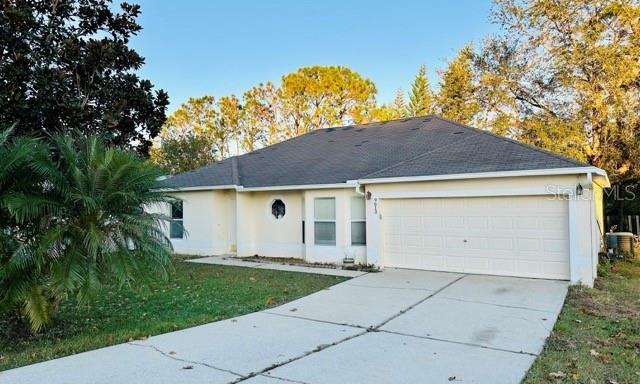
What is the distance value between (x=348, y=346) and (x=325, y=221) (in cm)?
765

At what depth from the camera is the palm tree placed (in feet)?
17.5

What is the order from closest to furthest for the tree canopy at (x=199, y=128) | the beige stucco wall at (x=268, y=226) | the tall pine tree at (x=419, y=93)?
the beige stucco wall at (x=268, y=226) < the tree canopy at (x=199, y=128) < the tall pine tree at (x=419, y=93)

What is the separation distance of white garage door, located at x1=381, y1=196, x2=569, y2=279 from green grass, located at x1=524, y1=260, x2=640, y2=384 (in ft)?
3.86

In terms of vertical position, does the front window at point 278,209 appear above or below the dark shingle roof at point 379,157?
below

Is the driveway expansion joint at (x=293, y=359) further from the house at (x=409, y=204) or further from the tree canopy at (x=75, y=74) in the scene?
the tree canopy at (x=75, y=74)

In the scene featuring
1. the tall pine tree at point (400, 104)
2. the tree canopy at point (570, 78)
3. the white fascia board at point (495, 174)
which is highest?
the tall pine tree at point (400, 104)

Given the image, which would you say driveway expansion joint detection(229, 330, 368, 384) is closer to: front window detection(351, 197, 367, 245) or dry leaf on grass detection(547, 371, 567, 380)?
dry leaf on grass detection(547, 371, 567, 380)

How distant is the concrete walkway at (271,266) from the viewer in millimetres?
10828

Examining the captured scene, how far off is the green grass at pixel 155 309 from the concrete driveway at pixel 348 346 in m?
0.38

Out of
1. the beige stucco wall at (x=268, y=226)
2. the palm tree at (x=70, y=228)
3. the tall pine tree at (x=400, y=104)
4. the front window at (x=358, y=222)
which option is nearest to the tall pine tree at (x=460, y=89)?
the front window at (x=358, y=222)

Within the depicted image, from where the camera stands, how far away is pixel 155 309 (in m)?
7.29

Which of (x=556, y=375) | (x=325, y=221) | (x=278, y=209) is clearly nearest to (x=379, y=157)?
(x=325, y=221)

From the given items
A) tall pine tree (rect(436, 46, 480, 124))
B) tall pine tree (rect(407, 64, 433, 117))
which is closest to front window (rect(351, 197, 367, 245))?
tall pine tree (rect(436, 46, 480, 124))

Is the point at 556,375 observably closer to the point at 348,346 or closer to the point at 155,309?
the point at 348,346
